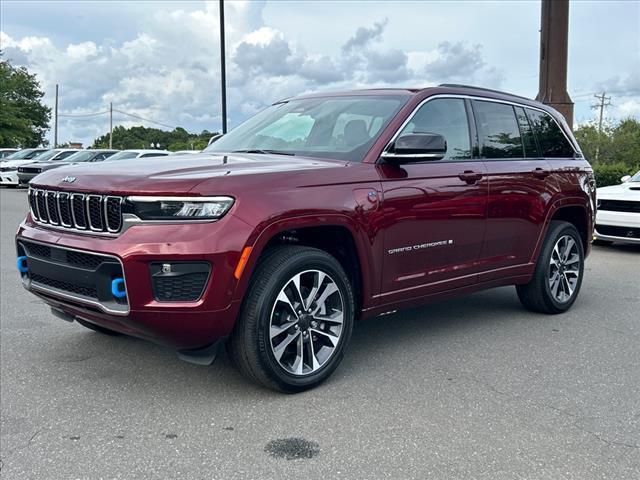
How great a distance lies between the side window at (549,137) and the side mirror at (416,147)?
1971mm

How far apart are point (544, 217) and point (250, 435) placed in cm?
345

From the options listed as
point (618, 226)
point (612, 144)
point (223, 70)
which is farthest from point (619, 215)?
point (612, 144)

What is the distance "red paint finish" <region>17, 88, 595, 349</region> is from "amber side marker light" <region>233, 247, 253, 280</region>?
0.03 m

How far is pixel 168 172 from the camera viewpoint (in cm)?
376

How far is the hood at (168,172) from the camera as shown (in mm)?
3588

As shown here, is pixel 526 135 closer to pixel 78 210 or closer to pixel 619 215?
pixel 78 210

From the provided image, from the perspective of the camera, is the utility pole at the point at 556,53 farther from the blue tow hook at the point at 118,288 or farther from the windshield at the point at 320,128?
the blue tow hook at the point at 118,288

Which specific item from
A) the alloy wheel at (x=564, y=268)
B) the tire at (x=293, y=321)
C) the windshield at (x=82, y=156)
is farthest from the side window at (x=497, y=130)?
the windshield at (x=82, y=156)

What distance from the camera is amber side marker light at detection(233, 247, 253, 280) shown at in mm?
3641

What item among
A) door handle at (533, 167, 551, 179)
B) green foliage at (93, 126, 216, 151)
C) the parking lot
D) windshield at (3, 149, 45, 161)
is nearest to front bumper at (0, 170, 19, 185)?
windshield at (3, 149, 45, 161)

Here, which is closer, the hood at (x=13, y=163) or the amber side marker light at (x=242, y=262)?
the amber side marker light at (x=242, y=262)

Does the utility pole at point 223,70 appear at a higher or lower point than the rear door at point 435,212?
higher

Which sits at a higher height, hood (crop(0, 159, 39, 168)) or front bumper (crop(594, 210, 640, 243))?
hood (crop(0, 159, 39, 168))

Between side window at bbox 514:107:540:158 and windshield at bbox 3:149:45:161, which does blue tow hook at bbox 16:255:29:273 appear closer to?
side window at bbox 514:107:540:158
